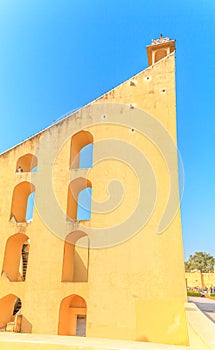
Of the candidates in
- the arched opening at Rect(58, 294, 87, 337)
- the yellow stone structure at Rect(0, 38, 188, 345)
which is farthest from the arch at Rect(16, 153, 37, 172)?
the arched opening at Rect(58, 294, 87, 337)

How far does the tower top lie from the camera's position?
42.6 feet

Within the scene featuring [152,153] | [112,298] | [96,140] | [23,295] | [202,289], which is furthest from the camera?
[202,289]

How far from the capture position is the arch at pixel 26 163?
460 inches

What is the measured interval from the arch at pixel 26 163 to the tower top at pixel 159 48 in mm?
8132

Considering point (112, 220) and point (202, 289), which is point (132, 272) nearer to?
point (112, 220)

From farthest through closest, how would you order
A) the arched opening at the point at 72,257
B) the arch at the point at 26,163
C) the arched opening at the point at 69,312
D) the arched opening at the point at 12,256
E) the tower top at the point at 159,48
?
the tower top at the point at 159,48, the arch at the point at 26,163, the arched opening at the point at 12,256, the arched opening at the point at 72,257, the arched opening at the point at 69,312

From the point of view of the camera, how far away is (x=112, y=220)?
9266 mm

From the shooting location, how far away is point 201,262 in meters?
52.4

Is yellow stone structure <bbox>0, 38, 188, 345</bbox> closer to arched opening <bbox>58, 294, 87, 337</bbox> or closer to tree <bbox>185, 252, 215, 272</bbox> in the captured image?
arched opening <bbox>58, 294, 87, 337</bbox>

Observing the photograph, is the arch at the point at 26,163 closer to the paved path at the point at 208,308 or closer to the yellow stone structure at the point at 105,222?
the yellow stone structure at the point at 105,222

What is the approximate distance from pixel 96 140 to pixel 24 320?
7332 millimetres

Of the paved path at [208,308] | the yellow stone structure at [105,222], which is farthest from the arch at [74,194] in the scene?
the paved path at [208,308]

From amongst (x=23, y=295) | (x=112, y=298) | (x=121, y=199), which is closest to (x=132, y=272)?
(x=112, y=298)

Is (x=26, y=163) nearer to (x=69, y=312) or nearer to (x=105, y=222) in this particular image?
(x=105, y=222)
